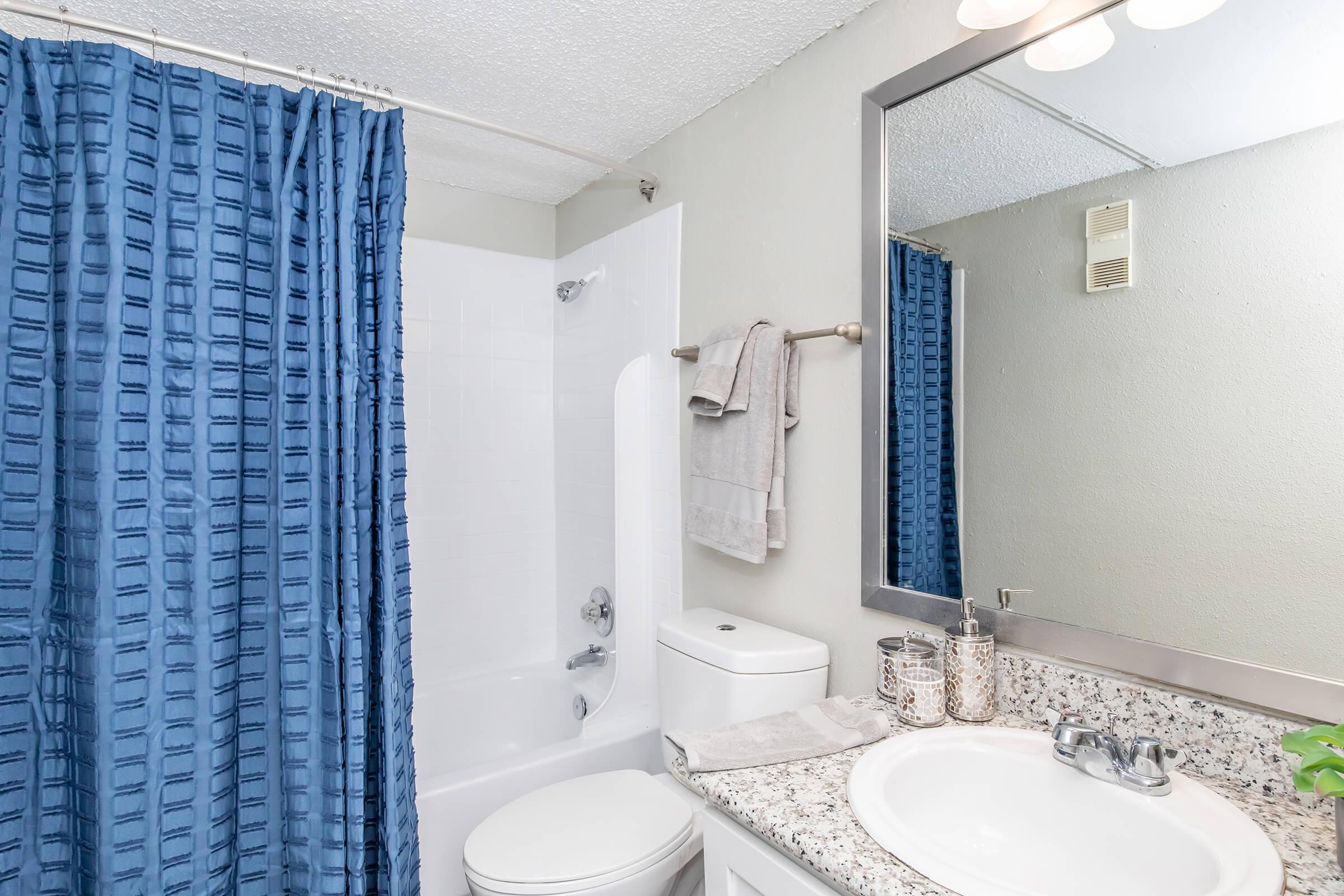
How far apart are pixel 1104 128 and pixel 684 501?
136 cm

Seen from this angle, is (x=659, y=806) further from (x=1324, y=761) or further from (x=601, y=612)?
(x=1324, y=761)

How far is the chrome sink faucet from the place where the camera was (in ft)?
2.95

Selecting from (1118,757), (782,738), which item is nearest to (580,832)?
(782,738)

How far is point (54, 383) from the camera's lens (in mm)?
1312

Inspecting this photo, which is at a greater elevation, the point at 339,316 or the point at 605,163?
the point at 605,163

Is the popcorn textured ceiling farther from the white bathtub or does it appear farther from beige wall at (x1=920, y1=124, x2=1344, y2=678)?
the white bathtub

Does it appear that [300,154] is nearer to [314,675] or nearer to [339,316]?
[339,316]

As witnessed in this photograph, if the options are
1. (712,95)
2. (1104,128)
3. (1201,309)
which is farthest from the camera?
(712,95)

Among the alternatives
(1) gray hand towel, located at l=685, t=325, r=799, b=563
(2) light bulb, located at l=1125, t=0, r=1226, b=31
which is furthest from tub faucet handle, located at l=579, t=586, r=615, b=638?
(2) light bulb, located at l=1125, t=0, r=1226, b=31

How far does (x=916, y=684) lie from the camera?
1.16m

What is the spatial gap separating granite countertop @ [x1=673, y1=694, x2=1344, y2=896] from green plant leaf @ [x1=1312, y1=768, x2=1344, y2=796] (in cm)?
11

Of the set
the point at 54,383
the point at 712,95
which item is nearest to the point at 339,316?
the point at 54,383

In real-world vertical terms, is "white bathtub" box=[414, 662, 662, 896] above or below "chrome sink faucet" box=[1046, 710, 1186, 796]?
below

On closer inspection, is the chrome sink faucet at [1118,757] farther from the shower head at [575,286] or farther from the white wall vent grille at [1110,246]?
the shower head at [575,286]
